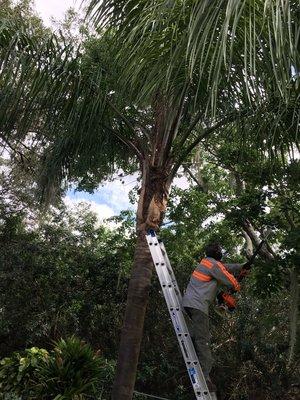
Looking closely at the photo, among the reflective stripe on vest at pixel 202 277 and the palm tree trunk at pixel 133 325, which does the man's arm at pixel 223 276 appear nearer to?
the reflective stripe on vest at pixel 202 277

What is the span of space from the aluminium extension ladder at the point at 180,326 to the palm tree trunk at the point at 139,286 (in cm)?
53

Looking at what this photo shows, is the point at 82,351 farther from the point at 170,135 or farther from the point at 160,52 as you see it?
the point at 160,52

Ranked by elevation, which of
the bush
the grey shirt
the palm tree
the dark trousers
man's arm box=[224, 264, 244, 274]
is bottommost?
the bush

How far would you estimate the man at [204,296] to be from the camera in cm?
496

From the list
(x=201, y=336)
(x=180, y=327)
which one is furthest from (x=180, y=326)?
(x=201, y=336)

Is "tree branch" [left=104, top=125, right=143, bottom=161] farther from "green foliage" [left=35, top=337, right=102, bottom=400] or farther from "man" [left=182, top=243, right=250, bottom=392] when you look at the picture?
"green foliage" [left=35, top=337, right=102, bottom=400]

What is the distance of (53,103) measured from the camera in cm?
580

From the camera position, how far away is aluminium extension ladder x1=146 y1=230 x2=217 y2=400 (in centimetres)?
461

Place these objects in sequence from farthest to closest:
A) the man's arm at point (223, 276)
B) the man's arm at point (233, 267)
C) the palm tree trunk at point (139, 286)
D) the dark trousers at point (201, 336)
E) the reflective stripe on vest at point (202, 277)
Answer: the palm tree trunk at point (139, 286)
the man's arm at point (233, 267)
the reflective stripe on vest at point (202, 277)
the man's arm at point (223, 276)
the dark trousers at point (201, 336)

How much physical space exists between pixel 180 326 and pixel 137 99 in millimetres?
2384

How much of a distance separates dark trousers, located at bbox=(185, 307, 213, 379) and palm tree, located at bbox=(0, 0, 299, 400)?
2.96ft

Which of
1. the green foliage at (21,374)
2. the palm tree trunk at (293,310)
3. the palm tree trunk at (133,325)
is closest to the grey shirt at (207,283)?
the palm tree trunk at (133,325)

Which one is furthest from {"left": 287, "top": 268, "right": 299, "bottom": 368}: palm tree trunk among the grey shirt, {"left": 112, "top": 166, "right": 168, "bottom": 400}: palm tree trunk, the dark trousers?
{"left": 112, "top": 166, "right": 168, "bottom": 400}: palm tree trunk

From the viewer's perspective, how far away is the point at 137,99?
15.7 ft
